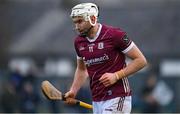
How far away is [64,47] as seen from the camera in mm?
33562

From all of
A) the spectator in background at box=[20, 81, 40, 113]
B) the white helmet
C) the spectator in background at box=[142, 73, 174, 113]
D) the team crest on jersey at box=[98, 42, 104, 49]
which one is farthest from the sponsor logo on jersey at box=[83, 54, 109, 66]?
the spectator in background at box=[20, 81, 40, 113]

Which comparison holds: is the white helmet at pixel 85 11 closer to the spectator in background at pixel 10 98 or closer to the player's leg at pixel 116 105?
the player's leg at pixel 116 105

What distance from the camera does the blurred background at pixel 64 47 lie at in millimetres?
19453

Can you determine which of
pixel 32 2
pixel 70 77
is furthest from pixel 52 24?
pixel 70 77

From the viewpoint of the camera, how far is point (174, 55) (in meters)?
29.7

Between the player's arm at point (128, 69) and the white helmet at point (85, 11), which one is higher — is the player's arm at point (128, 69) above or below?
below

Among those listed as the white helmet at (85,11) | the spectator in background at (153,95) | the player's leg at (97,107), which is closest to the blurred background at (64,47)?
the spectator in background at (153,95)

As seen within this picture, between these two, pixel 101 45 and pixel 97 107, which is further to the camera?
pixel 97 107

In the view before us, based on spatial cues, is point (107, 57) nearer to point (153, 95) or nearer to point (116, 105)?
point (116, 105)

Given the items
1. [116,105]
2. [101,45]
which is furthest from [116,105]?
[101,45]

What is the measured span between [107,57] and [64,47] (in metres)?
24.4

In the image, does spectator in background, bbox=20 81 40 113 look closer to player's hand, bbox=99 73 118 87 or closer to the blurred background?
the blurred background

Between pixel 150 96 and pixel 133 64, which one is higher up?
pixel 133 64

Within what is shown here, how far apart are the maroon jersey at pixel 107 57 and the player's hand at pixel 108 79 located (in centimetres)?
16
